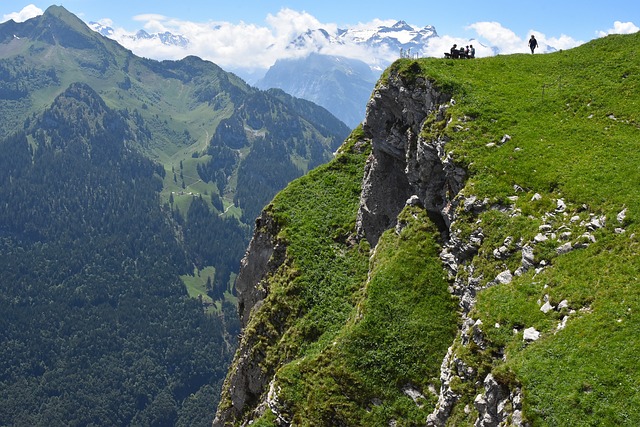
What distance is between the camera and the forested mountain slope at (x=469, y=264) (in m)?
23.7

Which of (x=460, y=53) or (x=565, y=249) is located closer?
(x=565, y=249)

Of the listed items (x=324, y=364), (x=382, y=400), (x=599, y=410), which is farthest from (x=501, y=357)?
(x=324, y=364)

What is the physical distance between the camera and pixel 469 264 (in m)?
34.7

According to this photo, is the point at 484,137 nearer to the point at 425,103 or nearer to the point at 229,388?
the point at 425,103

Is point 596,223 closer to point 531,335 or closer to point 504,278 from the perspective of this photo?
point 504,278

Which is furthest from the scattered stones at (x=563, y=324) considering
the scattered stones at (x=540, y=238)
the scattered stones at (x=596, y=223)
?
the scattered stones at (x=596, y=223)

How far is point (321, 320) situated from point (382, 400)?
13.4 m

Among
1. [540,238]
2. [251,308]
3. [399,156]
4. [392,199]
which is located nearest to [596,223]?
[540,238]

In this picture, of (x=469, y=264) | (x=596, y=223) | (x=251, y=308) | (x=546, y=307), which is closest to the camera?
(x=546, y=307)

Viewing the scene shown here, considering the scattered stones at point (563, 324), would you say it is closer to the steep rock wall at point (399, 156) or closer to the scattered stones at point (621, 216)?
the scattered stones at point (621, 216)

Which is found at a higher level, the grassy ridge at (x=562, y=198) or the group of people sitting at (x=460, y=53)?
the group of people sitting at (x=460, y=53)

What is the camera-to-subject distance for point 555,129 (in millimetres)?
40062

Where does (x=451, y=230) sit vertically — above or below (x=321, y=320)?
above

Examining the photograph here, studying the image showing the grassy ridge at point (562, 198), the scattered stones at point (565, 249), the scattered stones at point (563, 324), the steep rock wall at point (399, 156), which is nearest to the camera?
the grassy ridge at point (562, 198)
